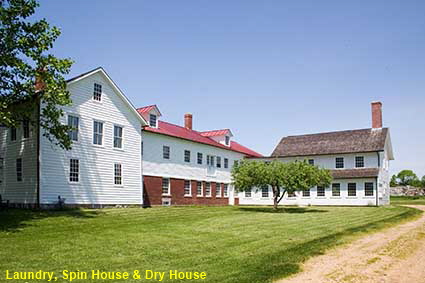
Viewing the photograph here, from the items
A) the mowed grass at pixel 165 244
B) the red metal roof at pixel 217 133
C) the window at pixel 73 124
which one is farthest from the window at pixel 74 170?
the red metal roof at pixel 217 133

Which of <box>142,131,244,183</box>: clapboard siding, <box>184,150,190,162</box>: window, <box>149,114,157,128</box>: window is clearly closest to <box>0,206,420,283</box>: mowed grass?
<box>142,131,244,183</box>: clapboard siding

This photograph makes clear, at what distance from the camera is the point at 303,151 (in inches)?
1837

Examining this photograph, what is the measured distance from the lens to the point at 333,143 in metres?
45.5

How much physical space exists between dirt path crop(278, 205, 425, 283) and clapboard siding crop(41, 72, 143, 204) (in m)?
16.4

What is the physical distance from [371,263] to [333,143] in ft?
118

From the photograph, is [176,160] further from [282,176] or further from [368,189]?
[368,189]

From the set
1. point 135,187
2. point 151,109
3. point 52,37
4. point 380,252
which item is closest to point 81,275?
point 380,252

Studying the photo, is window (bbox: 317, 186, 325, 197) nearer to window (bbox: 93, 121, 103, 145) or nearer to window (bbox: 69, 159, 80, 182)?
window (bbox: 93, 121, 103, 145)

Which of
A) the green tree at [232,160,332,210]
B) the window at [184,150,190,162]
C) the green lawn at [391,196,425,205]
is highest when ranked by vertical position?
the window at [184,150,190,162]

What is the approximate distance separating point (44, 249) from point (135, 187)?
1719 centimetres

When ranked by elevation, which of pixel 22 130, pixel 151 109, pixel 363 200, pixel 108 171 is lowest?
pixel 363 200

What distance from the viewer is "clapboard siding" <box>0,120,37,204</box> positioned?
2311 centimetres

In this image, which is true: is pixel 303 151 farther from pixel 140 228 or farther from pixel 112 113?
pixel 140 228

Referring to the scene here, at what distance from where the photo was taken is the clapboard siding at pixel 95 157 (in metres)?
23.4
